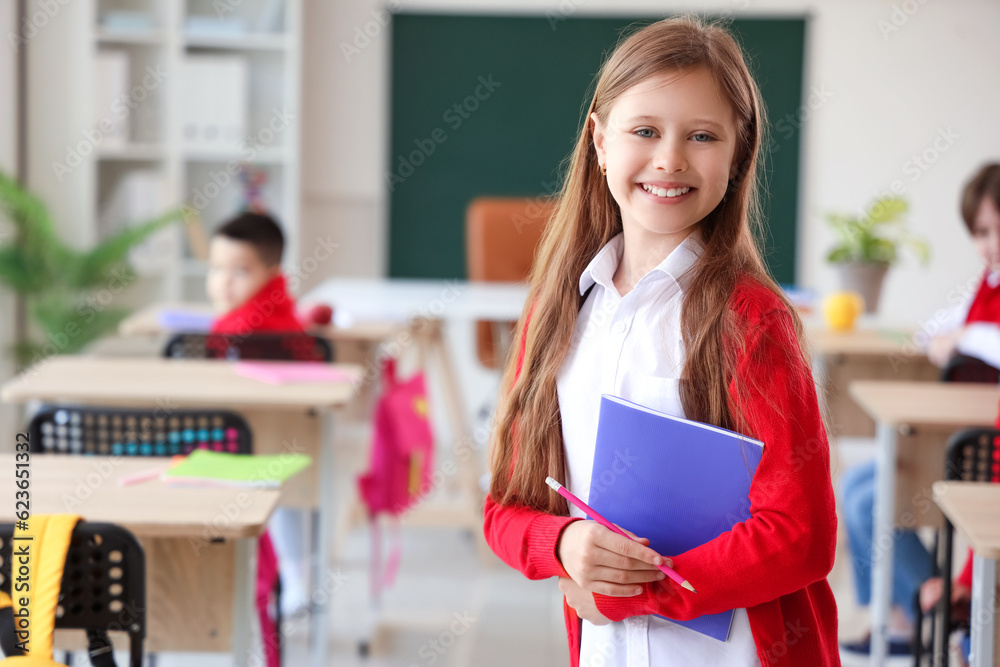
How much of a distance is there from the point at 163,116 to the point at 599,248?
409 cm

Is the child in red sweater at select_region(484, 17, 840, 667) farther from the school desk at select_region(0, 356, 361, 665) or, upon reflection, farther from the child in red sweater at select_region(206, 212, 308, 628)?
the child in red sweater at select_region(206, 212, 308, 628)

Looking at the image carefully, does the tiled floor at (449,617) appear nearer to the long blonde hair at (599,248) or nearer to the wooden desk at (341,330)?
the wooden desk at (341,330)

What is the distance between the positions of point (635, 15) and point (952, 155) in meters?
1.75

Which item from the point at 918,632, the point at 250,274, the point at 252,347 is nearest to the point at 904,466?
the point at 918,632

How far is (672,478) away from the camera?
1.07 meters

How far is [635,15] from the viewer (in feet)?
17.0

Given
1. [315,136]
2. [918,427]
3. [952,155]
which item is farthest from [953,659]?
[315,136]

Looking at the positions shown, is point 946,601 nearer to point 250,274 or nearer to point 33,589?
point 33,589

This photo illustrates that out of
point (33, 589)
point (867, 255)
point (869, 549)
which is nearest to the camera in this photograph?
point (33, 589)

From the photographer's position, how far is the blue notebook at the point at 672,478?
40.8 inches

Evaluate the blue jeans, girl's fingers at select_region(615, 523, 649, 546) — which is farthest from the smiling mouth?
the blue jeans

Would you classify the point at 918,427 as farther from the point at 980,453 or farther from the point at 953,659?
the point at 953,659

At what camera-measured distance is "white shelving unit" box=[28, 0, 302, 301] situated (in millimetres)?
4637

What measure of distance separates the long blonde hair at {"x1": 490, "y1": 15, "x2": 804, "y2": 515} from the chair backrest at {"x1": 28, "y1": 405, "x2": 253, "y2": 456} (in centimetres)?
88
